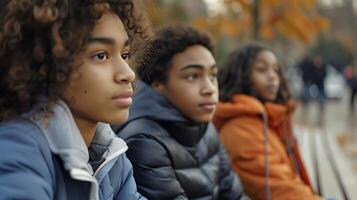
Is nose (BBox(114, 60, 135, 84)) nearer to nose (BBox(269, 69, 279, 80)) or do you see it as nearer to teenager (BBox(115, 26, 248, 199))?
teenager (BBox(115, 26, 248, 199))

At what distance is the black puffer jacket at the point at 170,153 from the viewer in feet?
7.77

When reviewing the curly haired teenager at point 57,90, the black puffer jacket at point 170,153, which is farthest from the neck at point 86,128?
the black puffer jacket at point 170,153

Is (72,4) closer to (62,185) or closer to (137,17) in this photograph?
(137,17)

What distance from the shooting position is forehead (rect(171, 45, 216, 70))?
8.89 ft

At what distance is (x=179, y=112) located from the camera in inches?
106

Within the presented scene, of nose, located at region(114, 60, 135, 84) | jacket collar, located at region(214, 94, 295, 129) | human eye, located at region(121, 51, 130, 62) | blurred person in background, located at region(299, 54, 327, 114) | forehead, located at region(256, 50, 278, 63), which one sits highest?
human eye, located at region(121, 51, 130, 62)

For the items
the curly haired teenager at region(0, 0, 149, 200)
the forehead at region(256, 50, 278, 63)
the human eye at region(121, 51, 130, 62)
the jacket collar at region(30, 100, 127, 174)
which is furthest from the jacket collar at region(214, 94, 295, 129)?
the jacket collar at region(30, 100, 127, 174)

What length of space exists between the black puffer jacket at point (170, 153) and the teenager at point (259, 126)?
37 centimetres

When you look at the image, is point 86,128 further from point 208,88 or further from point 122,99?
point 208,88

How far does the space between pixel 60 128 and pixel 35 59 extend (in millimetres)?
188

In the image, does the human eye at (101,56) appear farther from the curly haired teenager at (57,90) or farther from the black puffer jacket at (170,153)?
the black puffer jacket at (170,153)

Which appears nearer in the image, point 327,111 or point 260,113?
point 260,113

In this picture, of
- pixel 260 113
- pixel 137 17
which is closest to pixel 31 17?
pixel 137 17

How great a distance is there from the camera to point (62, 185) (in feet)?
4.99
